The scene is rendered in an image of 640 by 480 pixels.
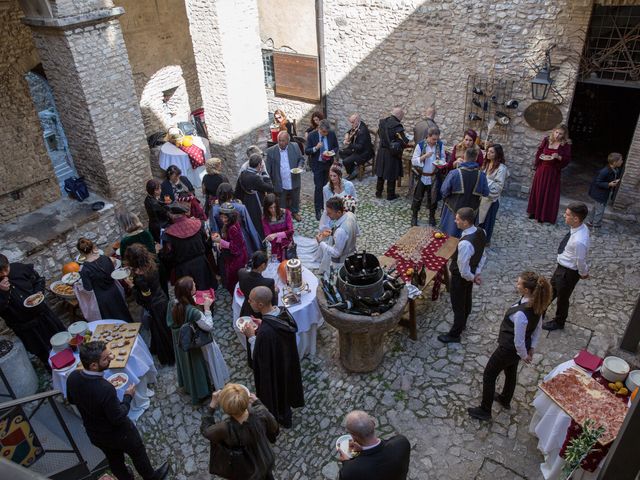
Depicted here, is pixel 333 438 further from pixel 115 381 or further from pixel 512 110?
pixel 512 110

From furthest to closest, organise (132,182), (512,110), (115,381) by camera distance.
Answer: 1. (512,110)
2. (132,182)
3. (115,381)

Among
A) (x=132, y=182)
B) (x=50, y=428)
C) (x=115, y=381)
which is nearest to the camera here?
(x=115, y=381)

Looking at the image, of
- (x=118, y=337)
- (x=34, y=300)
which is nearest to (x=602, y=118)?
(x=118, y=337)

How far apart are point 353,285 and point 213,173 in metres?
3.66

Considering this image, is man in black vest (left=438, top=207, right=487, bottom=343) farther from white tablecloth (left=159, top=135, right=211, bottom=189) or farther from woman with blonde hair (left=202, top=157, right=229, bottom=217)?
white tablecloth (left=159, top=135, right=211, bottom=189)

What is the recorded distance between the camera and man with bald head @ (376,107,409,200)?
366 inches

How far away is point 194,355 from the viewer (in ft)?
17.9

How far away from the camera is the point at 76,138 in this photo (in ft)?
27.1

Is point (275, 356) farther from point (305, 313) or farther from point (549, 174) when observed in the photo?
point (549, 174)

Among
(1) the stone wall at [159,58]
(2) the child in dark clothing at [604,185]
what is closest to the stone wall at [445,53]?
(2) the child in dark clothing at [604,185]

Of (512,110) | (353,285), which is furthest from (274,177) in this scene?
(512,110)

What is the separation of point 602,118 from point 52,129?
13.1m

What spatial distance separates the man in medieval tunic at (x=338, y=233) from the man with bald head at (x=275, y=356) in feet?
5.36

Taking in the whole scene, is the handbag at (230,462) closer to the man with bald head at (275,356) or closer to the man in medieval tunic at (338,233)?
the man with bald head at (275,356)
